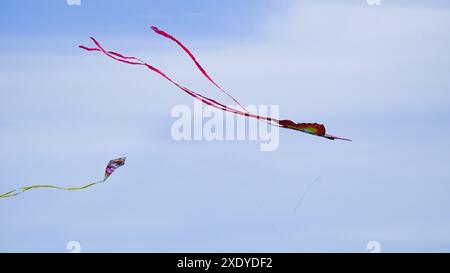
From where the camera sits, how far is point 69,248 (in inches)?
1427

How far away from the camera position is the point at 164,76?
36.3 m

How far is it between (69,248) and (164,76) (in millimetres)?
598

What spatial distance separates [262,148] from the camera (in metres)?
36.2

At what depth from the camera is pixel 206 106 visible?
36250 millimetres

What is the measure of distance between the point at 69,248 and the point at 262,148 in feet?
2.17
